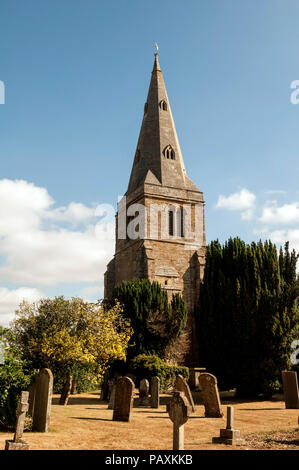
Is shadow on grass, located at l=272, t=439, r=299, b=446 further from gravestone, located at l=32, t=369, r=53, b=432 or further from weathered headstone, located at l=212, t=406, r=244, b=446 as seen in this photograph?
gravestone, located at l=32, t=369, r=53, b=432

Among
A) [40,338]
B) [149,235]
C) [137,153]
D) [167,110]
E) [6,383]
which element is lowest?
[6,383]

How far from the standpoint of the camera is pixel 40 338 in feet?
50.8

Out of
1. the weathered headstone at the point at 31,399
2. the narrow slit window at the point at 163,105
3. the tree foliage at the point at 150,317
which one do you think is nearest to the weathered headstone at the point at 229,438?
the weathered headstone at the point at 31,399

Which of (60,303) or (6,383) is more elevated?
(60,303)

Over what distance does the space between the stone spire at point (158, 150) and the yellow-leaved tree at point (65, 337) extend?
17.6 meters

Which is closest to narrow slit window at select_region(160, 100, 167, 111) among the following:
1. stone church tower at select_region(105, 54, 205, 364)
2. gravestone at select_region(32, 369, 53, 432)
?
stone church tower at select_region(105, 54, 205, 364)

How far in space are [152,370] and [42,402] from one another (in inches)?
462

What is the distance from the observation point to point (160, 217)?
3153cm

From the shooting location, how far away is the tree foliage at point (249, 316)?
19.7 metres

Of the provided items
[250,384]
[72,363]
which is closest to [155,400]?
[72,363]

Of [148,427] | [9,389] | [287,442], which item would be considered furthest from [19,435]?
[287,442]

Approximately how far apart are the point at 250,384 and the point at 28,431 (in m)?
13.5
